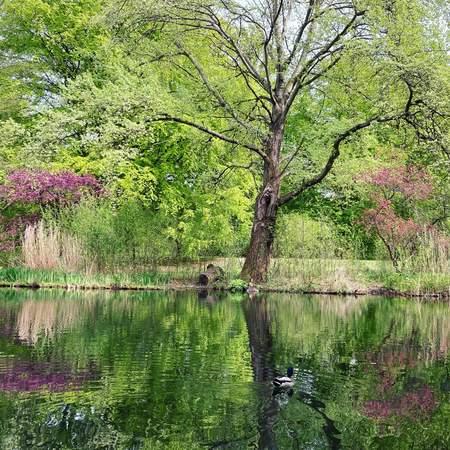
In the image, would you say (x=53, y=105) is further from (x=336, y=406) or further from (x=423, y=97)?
(x=336, y=406)

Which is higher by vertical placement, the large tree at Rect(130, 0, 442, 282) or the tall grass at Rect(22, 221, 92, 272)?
the large tree at Rect(130, 0, 442, 282)

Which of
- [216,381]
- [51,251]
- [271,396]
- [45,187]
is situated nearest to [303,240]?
[51,251]

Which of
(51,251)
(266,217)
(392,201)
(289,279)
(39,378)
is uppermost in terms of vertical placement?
(392,201)

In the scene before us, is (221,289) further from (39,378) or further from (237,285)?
(39,378)

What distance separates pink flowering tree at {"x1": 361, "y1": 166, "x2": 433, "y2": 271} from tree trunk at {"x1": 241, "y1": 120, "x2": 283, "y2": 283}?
4.52m

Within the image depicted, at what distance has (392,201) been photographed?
922 inches

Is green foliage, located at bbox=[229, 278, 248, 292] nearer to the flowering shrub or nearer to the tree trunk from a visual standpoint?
the tree trunk

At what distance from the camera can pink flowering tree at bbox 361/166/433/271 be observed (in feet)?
70.0

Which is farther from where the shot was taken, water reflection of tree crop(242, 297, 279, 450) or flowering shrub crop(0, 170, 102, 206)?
flowering shrub crop(0, 170, 102, 206)

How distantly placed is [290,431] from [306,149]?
1534cm

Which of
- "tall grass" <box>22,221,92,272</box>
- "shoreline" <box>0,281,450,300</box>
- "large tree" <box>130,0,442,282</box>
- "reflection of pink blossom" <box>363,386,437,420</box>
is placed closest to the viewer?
"reflection of pink blossom" <box>363,386,437,420</box>

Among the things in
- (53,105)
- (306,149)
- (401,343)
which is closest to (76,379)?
(401,343)

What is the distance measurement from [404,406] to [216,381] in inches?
77.0

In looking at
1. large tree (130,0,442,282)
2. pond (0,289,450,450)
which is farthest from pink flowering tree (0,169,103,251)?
pond (0,289,450,450)
